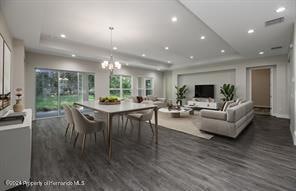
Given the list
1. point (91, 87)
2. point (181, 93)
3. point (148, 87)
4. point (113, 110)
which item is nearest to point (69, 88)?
point (91, 87)

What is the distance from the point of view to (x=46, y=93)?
19.1ft

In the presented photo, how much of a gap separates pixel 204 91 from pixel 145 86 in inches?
150

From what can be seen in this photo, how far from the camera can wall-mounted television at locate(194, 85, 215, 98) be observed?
8117mm

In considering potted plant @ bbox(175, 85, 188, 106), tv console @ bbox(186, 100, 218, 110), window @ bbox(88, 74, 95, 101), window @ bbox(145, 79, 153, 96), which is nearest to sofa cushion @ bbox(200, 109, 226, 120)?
tv console @ bbox(186, 100, 218, 110)

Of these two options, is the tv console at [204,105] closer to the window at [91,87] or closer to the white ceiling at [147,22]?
the white ceiling at [147,22]

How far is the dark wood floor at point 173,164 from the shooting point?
179cm

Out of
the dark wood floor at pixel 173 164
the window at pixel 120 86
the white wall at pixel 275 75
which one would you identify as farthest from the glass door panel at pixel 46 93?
the white wall at pixel 275 75

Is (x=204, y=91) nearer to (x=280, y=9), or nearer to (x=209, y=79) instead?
A: (x=209, y=79)

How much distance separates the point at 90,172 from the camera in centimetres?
203

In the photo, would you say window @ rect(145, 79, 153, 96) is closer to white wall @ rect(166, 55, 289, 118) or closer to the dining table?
white wall @ rect(166, 55, 289, 118)

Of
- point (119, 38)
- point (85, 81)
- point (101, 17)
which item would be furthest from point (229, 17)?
point (85, 81)

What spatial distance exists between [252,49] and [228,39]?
1738 millimetres

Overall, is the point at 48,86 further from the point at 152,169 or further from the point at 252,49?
the point at 252,49

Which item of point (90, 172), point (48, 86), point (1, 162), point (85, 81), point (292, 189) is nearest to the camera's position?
point (1, 162)
